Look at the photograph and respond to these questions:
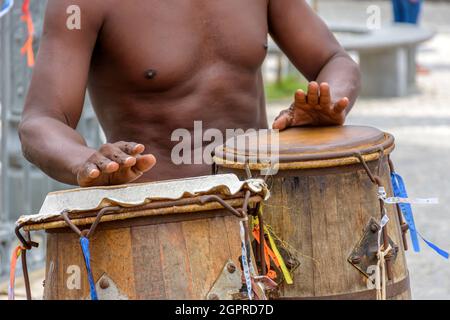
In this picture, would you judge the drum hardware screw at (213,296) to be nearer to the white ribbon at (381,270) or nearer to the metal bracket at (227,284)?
the metal bracket at (227,284)

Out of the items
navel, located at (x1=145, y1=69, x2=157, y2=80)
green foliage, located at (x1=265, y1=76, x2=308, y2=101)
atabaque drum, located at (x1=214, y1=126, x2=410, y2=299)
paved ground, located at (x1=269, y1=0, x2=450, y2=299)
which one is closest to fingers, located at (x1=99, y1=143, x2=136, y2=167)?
atabaque drum, located at (x1=214, y1=126, x2=410, y2=299)

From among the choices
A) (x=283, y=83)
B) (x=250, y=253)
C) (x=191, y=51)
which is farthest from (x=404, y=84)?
(x=250, y=253)

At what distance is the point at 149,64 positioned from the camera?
3.35 m

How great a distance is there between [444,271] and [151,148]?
2.93 metres

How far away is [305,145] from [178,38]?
70 cm

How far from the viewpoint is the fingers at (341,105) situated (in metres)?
3.06

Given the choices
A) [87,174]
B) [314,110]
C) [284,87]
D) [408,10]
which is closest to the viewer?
[87,174]

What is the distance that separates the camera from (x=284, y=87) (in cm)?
1270

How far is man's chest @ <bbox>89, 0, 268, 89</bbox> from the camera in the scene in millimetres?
3350

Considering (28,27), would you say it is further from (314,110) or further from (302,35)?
(314,110)

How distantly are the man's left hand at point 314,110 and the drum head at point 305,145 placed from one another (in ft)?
0.13

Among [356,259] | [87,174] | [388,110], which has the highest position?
[87,174]

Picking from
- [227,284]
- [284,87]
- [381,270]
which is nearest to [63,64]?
[227,284]
